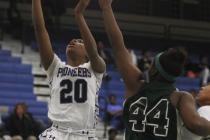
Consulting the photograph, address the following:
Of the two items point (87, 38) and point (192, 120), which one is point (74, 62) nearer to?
point (87, 38)

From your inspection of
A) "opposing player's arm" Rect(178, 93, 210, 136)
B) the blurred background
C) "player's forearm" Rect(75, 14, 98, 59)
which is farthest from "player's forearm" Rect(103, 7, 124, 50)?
the blurred background

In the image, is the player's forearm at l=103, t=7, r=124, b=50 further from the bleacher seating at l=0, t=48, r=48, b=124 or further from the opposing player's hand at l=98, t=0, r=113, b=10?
the bleacher seating at l=0, t=48, r=48, b=124

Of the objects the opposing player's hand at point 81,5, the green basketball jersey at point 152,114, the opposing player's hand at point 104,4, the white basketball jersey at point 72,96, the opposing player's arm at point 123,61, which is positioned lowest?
the white basketball jersey at point 72,96

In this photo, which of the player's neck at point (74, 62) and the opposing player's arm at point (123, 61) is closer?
the opposing player's arm at point (123, 61)

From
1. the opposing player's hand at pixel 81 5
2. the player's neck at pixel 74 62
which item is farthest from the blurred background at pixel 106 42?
the opposing player's hand at pixel 81 5

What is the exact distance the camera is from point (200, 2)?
2272 cm

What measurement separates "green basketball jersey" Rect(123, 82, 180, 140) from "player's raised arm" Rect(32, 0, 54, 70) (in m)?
1.96

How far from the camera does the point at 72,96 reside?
605cm

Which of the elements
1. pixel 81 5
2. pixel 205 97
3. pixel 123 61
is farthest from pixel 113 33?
pixel 81 5

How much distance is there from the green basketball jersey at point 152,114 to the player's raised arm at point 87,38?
183 cm

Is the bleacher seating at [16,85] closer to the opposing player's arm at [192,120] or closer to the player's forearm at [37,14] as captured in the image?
the player's forearm at [37,14]

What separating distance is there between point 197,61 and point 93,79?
14451 millimetres

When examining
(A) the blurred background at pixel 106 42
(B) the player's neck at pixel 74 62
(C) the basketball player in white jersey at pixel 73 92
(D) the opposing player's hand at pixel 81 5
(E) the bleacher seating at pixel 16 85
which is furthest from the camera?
(A) the blurred background at pixel 106 42

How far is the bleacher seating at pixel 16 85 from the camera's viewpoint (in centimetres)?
1548
